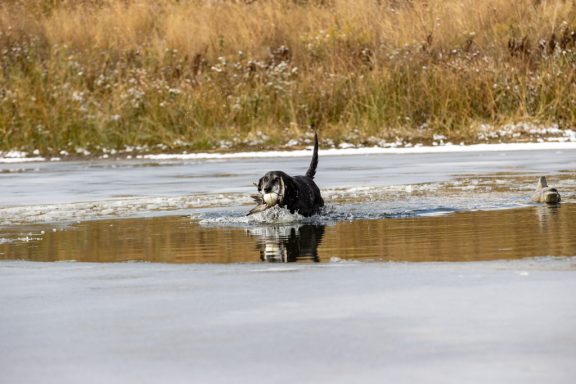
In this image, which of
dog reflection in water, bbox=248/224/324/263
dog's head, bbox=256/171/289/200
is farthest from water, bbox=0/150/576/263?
dog's head, bbox=256/171/289/200

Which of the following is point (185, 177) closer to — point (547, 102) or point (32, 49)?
point (547, 102)

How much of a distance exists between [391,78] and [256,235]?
1336cm

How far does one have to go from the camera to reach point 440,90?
23594 millimetres


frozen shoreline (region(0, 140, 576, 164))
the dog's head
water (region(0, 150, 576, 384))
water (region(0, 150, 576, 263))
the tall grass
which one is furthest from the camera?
the tall grass

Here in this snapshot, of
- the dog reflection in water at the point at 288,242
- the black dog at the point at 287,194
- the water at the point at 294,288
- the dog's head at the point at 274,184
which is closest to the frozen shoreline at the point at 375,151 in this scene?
the water at the point at 294,288

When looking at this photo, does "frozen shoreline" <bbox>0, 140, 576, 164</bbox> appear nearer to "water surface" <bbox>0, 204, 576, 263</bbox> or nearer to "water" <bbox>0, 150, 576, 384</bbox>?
"water" <bbox>0, 150, 576, 384</bbox>

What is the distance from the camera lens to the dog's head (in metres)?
11.9

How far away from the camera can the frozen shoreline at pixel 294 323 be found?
5.40 metres

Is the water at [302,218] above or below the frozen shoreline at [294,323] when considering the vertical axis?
above

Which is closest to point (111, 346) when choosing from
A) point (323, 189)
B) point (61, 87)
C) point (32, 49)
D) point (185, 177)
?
point (323, 189)

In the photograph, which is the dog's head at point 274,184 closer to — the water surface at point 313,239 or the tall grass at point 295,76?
the water surface at point 313,239

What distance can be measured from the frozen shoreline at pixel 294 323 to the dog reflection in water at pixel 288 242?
0.66m

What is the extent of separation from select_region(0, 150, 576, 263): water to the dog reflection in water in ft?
0.04

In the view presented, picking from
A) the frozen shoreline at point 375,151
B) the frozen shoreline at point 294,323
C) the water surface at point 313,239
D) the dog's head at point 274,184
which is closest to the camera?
the frozen shoreline at point 294,323
